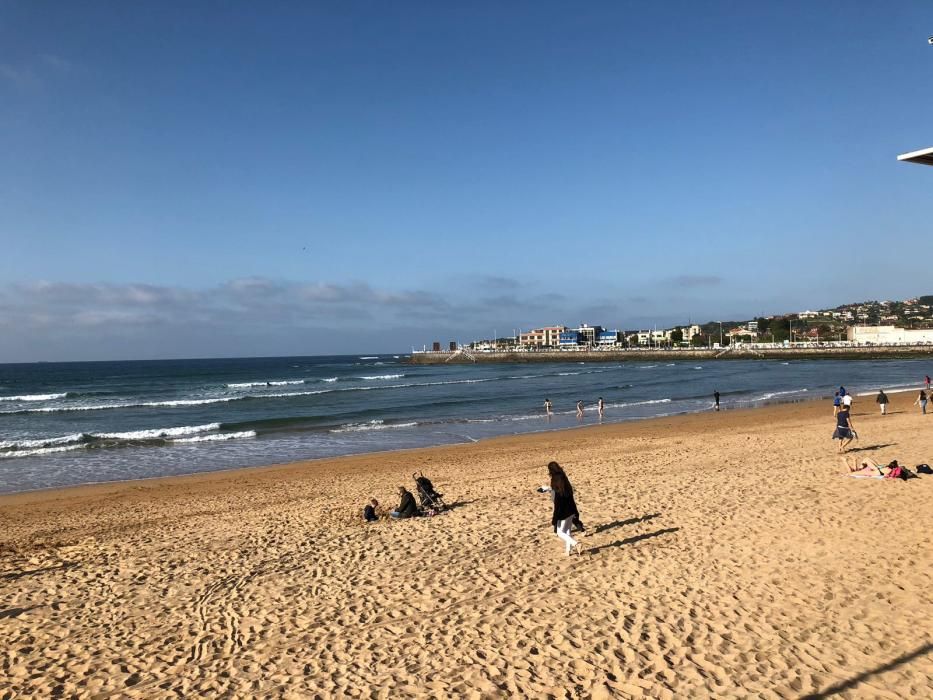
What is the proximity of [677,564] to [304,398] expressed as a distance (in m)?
43.1

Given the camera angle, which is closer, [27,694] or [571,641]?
[27,694]

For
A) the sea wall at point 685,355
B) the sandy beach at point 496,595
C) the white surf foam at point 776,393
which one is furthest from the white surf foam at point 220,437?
the sea wall at point 685,355

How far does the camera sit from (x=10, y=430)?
31969 millimetres

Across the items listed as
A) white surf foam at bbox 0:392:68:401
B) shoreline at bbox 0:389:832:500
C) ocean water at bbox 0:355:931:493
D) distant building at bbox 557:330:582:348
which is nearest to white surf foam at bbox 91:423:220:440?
ocean water at bbox 0:355:931:493

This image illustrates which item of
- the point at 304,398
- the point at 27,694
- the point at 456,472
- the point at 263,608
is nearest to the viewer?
the point at 27,694

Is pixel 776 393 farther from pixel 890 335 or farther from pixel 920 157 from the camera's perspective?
pixel 890 335

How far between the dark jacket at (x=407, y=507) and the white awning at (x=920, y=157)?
28.2 feet

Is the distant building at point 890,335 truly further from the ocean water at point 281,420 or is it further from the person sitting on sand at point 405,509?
the person sitting on sand at point 405,509

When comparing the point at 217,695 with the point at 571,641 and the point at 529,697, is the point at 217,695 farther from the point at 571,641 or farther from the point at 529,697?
the point at 571,641

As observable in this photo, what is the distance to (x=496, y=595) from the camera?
23.2 feet

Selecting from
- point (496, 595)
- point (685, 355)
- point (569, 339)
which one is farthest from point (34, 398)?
point (569, 339)

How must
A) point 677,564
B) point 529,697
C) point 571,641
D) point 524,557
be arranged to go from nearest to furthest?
point 529,697 → point 571,641 → point 677,564 → point 524,557

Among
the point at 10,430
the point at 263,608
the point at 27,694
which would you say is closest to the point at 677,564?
the point at 263,608

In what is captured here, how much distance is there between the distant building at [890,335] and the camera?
379 feet
